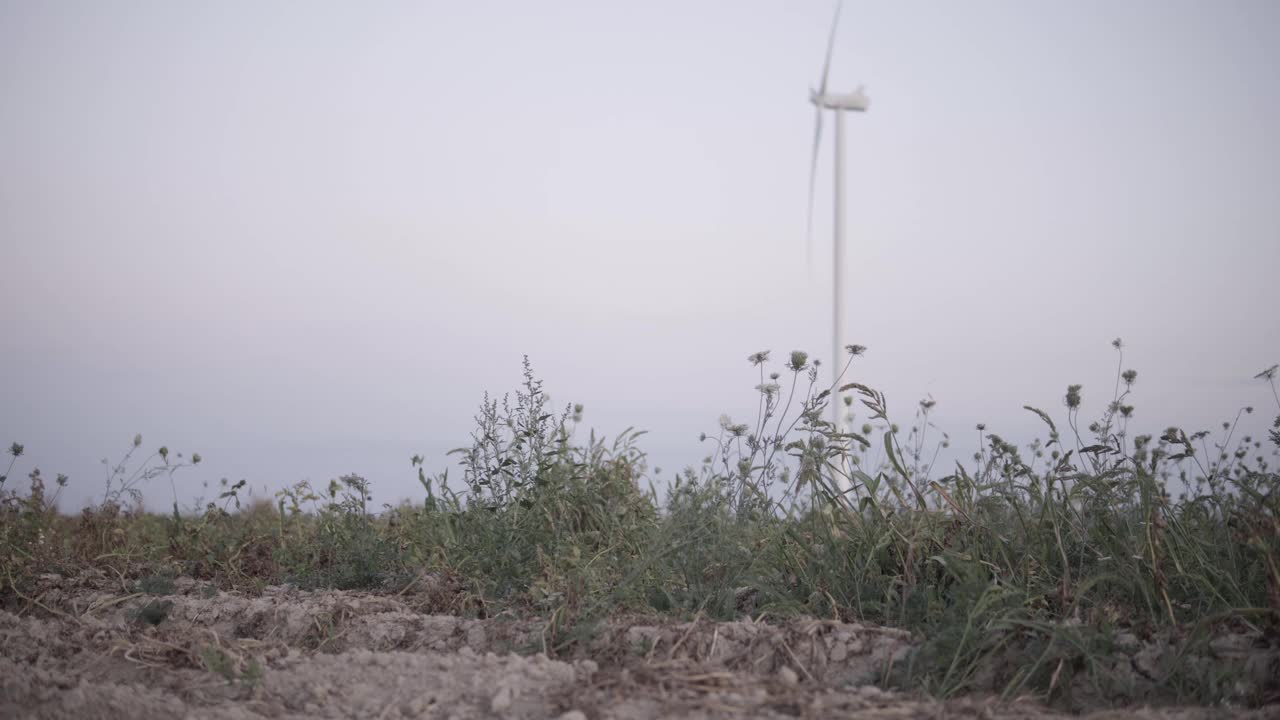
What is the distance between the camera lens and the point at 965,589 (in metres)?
3.35

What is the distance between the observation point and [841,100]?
11.7 m

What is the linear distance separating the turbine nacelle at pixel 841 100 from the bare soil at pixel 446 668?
29.8 feet

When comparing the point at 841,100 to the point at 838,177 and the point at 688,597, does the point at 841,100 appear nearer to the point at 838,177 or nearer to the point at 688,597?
the point at 838,177

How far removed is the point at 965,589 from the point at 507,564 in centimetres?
201

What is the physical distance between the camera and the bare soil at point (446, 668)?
8.26ft

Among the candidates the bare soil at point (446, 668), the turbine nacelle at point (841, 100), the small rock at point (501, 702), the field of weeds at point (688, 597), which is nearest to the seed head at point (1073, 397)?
the field of weeds at point (688, 597)

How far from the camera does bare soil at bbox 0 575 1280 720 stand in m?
2.52

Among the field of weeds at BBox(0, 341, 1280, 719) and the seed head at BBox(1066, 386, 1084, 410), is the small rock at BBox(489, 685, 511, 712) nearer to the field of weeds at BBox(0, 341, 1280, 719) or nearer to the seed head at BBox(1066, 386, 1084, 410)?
the field of weeds at BBox(0, 341, 1280, 719)

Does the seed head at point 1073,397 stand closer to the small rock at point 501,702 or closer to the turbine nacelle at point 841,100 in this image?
the small rock at point 501,702

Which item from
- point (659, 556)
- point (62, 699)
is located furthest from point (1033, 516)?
point (62, 699)

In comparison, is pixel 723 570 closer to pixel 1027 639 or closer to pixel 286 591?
pixel 1027 639

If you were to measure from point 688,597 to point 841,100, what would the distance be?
363 inches

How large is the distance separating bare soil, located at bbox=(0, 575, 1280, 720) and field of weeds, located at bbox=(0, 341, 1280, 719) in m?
0.01

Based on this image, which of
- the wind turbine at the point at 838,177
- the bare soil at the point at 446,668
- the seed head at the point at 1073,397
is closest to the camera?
the bare soil at the point at 446,668
